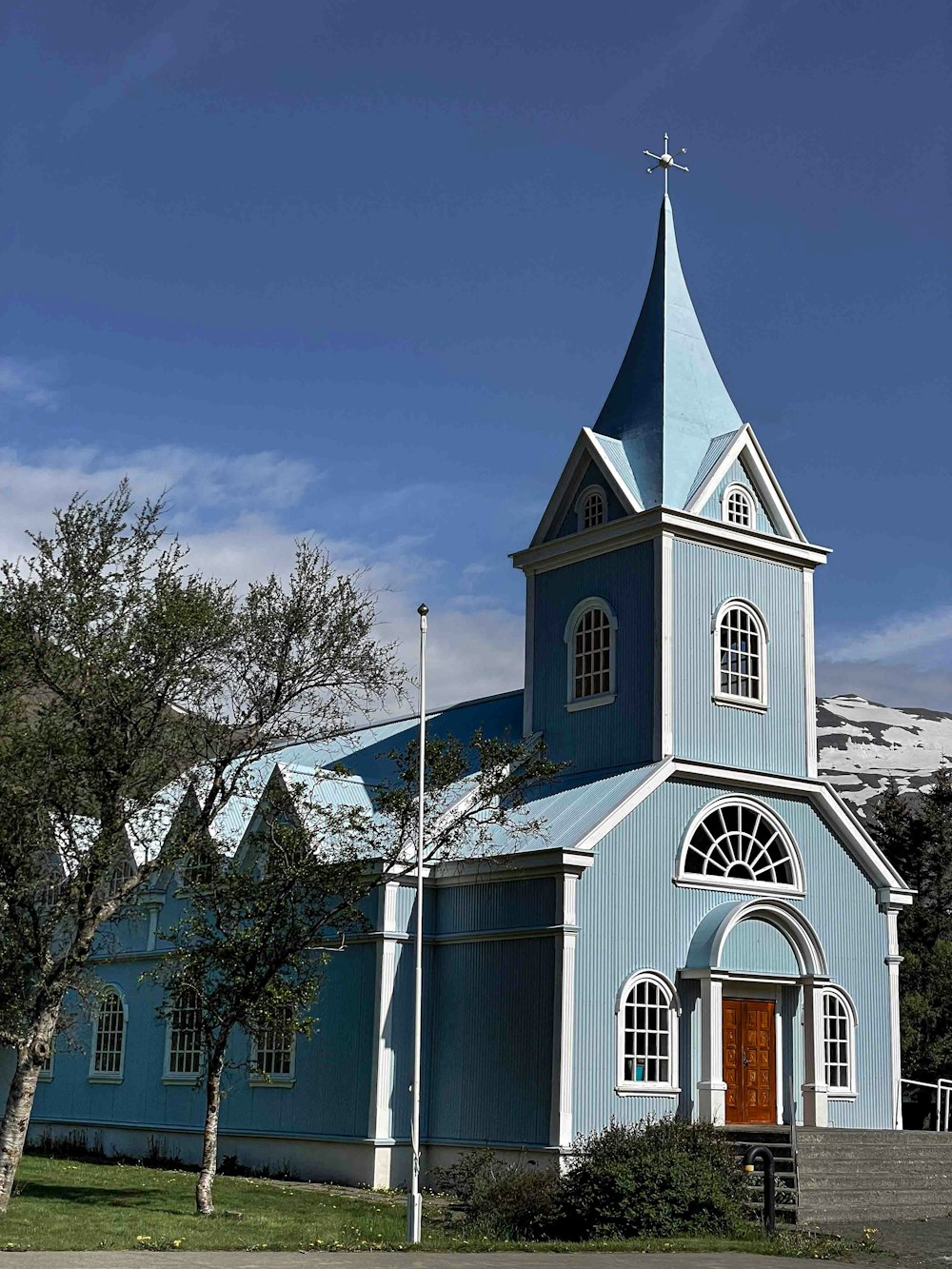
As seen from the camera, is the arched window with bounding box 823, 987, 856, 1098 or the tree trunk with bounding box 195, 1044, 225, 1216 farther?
the arched window with bounding box 823, 987, 856, 1098

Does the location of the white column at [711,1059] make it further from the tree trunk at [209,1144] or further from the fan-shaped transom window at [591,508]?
the fan-shaped transom window at [591,508]

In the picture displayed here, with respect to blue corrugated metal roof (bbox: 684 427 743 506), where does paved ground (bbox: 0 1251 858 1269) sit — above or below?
below

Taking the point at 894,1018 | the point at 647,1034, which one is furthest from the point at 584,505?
the point at 894,1018

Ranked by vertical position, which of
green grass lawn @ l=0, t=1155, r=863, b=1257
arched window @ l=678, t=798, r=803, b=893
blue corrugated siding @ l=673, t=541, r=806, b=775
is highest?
blue corrugated siding @ l=673, t=541, r=806, b=775

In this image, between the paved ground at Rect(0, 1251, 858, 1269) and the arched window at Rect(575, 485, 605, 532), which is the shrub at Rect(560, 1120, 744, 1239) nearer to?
the paved ground at Rect(0, 1251, 858, 1269)

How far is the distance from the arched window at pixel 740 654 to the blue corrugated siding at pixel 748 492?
5.85ft

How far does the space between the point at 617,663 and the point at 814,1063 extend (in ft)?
26.5

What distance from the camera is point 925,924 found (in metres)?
44.5

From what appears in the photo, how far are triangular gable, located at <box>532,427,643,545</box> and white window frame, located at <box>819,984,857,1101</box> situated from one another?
31.9ft

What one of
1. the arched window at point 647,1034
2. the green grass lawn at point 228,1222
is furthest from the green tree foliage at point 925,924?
the green grass lawn at point 228,1222

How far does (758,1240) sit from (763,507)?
51.5 ft

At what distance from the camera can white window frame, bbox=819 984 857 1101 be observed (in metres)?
28.9

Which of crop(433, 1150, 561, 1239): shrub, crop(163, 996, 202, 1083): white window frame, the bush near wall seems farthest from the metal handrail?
crop(163, 996, 202, 1083): white window frame

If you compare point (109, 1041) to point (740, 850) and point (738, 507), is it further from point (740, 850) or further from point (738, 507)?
point (738, 507)
